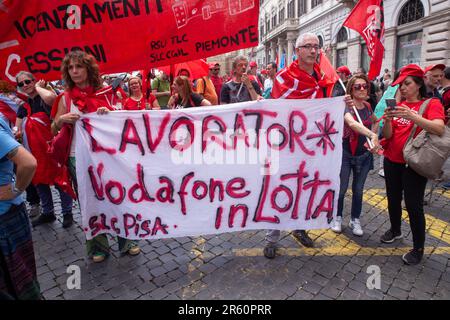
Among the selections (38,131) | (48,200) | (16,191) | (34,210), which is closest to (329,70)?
(16,191)

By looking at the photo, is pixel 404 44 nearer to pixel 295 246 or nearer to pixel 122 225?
pixel 295 246

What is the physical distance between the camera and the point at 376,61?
373 cm

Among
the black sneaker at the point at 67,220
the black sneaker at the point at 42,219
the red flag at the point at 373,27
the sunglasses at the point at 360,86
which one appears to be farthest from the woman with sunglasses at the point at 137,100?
the red flag at the point at 373,27

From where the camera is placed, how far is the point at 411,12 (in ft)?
51.0

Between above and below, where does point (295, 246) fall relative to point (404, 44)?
below

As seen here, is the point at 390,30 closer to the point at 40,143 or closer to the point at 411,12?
the point at 411,12

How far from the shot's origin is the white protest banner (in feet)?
9.62

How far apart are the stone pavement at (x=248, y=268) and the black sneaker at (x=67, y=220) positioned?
0.17m

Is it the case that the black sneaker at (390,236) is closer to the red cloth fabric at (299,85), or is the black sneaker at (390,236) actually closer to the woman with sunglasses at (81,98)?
the red cloth fabric at (299,85)

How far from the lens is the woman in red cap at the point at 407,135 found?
2725mm

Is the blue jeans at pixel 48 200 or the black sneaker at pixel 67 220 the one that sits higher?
the blue jeans at pixel 48 200

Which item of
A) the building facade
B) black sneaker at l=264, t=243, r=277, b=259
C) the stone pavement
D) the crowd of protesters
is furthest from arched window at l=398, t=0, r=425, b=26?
black sneaker at l=264, t=243, r=277, b=259

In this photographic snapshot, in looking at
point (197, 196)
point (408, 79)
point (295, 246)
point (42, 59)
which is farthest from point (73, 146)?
point (408, 79)

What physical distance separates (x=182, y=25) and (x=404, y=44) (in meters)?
17.4
